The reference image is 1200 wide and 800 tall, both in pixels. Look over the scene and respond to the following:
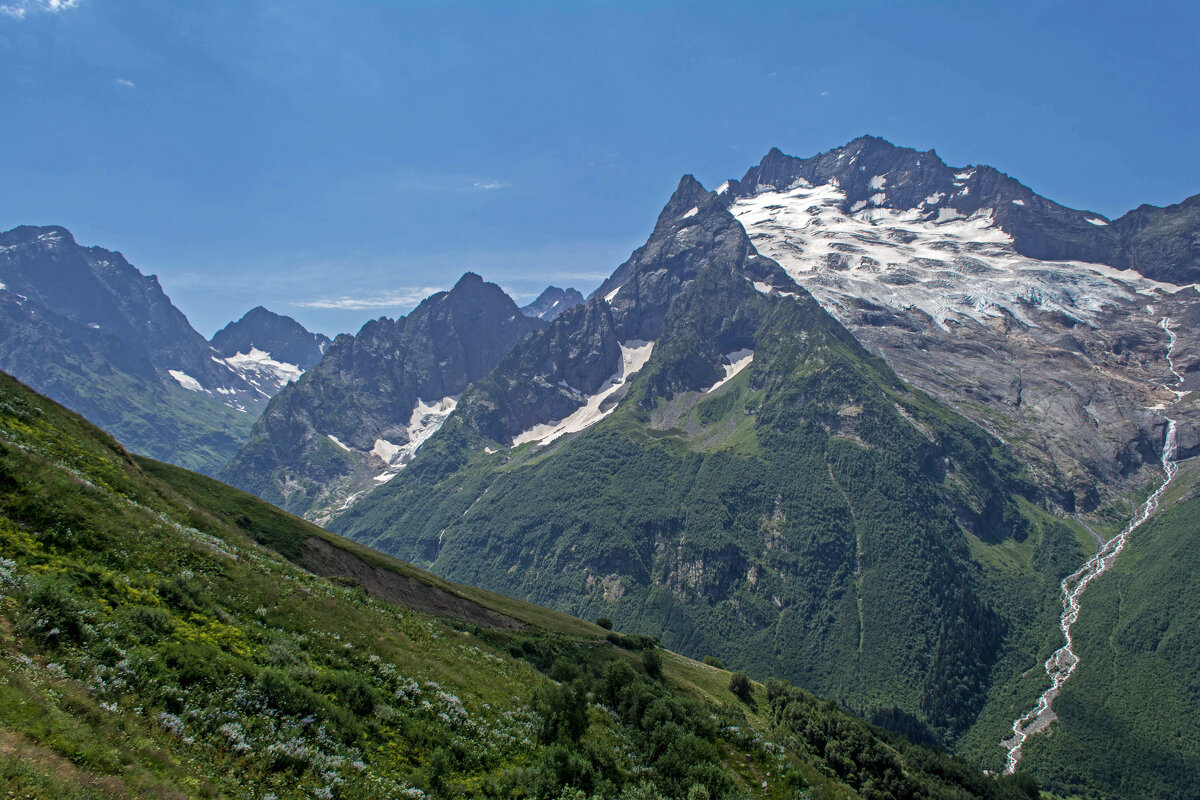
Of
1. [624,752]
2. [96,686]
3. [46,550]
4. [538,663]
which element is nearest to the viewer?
[96,686]

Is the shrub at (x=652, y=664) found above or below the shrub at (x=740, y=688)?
above

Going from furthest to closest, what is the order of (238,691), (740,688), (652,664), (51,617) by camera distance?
(740,688), (652,664), (238,691), (51,617)

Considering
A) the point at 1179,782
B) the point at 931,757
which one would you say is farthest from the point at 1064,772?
the point at 931,757

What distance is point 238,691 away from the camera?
19391 mm

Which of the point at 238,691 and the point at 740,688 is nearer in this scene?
the point at 238,691

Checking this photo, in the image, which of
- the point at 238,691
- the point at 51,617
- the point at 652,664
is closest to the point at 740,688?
the point at 652,664

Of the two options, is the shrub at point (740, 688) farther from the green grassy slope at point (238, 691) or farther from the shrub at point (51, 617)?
the shrub at point (51, 617)

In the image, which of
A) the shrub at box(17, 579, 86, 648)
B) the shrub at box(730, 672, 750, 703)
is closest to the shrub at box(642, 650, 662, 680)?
the shrub at box(730, 672, 750, 703)

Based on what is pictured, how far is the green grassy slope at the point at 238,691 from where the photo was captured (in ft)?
48.9

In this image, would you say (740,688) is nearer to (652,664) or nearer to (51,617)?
(652,664)

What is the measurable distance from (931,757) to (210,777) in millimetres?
149258

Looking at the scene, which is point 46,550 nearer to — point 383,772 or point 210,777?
point 210,777

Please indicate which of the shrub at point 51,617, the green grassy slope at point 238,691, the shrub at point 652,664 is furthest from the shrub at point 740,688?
the shrub at point 51,617

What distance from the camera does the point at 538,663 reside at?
5994 centimetres
